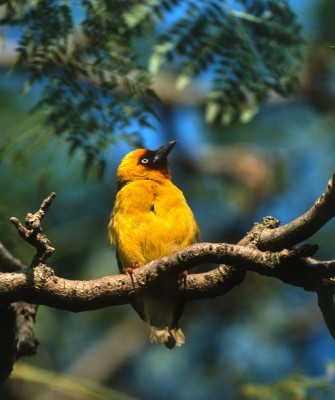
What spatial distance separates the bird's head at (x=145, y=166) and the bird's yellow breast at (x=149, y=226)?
62 cm

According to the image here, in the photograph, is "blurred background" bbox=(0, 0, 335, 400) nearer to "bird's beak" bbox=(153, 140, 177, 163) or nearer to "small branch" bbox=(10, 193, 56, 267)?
"bird's beak" bbox=(153, 140, 177, 163)

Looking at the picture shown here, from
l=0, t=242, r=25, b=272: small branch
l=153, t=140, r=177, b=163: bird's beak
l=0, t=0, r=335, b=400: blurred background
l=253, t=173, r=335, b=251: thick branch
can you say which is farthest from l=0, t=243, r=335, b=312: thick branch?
l=0, t=0, r=335, b=400: blurred background

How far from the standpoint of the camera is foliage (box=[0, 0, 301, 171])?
493cm

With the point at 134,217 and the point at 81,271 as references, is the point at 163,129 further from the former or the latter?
the point at 134,217

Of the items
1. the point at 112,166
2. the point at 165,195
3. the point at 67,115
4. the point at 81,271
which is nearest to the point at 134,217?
the point at 165,195

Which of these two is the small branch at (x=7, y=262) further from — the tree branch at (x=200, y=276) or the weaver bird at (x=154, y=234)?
the weaver bird at (x=154, y=234)

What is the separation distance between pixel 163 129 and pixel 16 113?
82.4 inches

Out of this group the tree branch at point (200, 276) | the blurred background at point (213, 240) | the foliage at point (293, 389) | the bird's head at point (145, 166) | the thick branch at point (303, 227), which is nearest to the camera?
the thick branch at point (303, 227)

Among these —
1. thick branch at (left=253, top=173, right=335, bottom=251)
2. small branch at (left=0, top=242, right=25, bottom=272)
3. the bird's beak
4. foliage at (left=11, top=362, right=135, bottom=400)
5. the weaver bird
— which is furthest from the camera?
the bird's beak

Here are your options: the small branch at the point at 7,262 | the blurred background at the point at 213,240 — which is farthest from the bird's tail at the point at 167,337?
the blurred background at the point at 213,240

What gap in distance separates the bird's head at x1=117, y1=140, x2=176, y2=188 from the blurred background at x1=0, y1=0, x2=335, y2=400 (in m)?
2.42

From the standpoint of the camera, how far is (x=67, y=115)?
495cm

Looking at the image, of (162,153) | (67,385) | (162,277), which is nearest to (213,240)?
(162,153)

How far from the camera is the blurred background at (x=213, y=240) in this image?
31.9 ft
